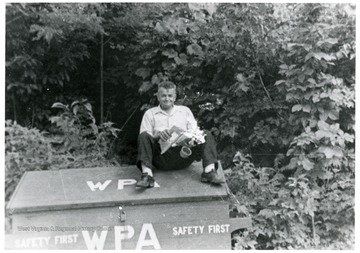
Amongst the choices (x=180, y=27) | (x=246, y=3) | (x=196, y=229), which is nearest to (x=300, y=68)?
(x=246, y=3)

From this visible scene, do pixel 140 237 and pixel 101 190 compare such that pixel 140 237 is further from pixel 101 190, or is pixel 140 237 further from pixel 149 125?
pixel 149 125

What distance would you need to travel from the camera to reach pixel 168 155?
169 inches

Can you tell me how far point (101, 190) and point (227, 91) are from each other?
253 centimetres

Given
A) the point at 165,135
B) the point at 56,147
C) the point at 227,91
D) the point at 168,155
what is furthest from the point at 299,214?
the point at 56,147

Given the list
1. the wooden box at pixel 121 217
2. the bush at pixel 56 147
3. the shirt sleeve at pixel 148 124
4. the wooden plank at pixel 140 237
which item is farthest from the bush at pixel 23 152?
the shirt sleeve at pixel 148 124

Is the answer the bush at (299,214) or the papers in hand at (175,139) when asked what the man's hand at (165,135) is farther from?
the bush at (299,214)

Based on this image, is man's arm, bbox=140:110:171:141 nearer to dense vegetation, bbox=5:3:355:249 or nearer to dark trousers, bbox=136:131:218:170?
dark trousers, bbox=136:131:218:170

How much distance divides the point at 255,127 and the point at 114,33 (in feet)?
9.19

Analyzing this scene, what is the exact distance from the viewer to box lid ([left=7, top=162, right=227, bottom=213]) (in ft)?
11.9

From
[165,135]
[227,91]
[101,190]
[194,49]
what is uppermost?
[194,49]

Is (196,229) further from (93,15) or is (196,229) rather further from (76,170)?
(93,15)

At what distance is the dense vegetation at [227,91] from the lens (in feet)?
15.1

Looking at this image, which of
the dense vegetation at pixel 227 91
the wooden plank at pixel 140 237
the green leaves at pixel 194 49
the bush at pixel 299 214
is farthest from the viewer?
the green leaves at pixel 194 49

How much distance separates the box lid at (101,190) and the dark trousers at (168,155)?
0.33 feet
